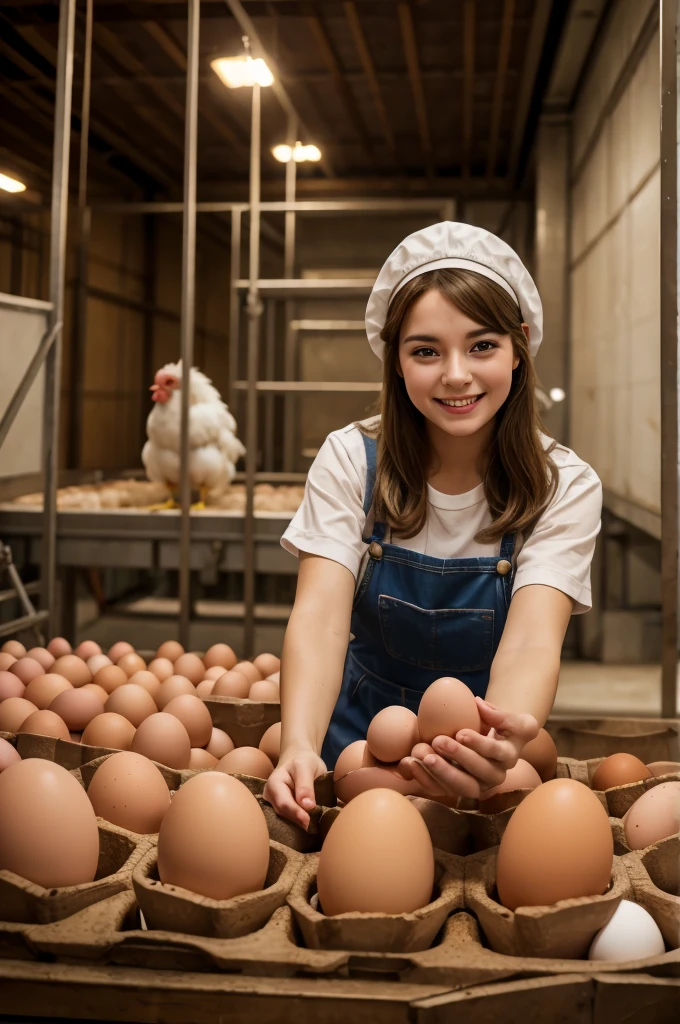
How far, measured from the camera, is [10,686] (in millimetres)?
1421

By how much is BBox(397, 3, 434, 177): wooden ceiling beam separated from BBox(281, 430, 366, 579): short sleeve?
5.21ft

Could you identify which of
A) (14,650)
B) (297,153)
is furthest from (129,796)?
(297,153)

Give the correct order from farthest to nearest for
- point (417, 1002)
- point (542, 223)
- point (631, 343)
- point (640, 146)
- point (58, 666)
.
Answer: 1. point (542, 223)
2. point (631, 343)
3. point (640, 146)
4. point (58, 666)
5. point (417, 1002)

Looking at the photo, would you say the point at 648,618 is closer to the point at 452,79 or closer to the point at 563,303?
the point at 563,303

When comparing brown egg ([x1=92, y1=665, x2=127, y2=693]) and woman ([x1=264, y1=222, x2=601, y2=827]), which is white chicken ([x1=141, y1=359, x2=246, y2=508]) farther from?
woman ([x1=264, y1=222, x2=601, y2=827])

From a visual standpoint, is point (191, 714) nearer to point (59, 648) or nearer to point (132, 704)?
point (132, 704)

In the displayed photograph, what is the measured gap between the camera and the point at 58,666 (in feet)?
5.08

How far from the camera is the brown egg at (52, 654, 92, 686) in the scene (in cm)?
153

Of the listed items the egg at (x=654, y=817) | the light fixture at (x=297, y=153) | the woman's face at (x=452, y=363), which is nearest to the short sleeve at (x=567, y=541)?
the woman's face at (x=452, y=363)

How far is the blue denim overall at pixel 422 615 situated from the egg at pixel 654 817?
38cm

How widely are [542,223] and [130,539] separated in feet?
8.55

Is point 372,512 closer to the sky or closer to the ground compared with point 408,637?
closer to the sky

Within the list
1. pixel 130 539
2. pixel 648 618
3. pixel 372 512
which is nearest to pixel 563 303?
pixel 648 618

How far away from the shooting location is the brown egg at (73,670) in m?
1.53
